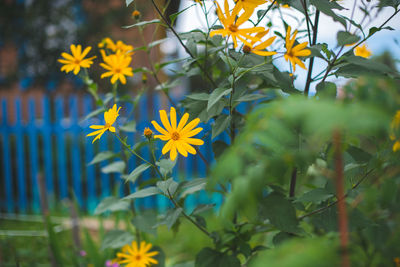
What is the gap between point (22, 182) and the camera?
4.53 meters

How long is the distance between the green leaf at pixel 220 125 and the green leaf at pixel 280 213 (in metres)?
0.23

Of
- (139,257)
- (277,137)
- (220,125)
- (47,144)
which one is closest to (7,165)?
(47,144)

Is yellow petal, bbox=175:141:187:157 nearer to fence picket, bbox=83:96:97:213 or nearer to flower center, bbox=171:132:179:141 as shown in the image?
flower center, bbox=171:132:179:141

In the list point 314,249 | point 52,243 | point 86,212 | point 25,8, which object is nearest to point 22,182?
point 86,212

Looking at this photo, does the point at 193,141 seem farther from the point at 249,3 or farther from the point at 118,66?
the point at 118,66

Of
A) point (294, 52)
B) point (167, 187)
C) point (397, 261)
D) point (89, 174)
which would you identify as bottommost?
point (397, 261)

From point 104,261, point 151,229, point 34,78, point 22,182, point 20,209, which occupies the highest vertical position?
point 34,78

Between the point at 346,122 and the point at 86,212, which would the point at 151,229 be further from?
the point at 86,212

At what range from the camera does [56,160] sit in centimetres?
459

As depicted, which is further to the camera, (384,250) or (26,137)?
(26,137)

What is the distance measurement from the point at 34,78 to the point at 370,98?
7.03m

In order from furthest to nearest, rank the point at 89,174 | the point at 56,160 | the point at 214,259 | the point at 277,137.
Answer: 1. the point at 56,160
2. the point at 89,174
3. the point at 214,259
4. the point at 277,137

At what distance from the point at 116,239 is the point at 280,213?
787mm

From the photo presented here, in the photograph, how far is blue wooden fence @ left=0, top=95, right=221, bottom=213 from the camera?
4383mm
